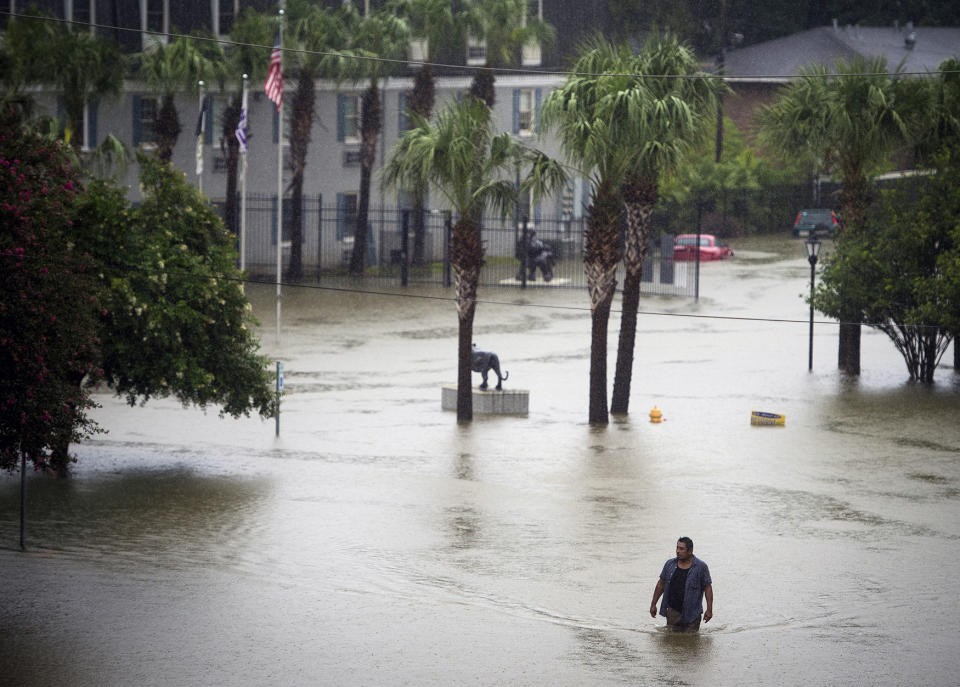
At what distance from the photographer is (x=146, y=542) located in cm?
1877

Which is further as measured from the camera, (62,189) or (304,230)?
(304,230)

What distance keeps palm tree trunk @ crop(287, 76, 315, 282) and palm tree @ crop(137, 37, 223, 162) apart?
3100 mm

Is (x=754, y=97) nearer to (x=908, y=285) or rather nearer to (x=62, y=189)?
(x=908, y=285)

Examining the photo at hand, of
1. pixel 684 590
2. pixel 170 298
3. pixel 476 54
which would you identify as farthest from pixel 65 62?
pixel 684 590

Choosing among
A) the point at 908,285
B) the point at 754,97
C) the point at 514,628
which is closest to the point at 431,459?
the point at 514,628

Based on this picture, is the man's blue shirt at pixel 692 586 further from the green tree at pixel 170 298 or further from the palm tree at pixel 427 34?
the palm tree at pixel 427 34

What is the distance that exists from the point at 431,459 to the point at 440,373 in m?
10.00

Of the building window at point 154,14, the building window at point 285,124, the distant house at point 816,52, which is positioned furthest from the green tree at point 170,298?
the distant house at point 816,52

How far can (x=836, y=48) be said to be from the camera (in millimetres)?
70812

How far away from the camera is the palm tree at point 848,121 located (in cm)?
3253

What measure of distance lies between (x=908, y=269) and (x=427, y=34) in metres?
24.5

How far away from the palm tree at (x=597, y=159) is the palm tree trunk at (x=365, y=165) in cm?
2423

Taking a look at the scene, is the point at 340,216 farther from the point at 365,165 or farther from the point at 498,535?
the point at 498,535

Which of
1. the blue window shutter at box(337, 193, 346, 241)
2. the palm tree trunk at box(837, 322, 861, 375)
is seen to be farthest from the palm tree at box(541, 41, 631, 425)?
the blue window shutter at box(337, 193, 346, 241)
